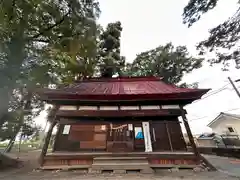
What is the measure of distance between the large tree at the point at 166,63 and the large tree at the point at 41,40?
12603 mm

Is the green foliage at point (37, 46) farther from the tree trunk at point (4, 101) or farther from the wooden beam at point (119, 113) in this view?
the wooden beam at point (119, 113)

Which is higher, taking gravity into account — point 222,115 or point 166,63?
point 166,63

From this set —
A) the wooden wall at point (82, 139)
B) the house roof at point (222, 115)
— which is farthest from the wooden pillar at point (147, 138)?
the house roof at point (222, 115)

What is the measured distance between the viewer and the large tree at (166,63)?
62.5 feet

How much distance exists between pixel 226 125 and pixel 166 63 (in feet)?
36.4

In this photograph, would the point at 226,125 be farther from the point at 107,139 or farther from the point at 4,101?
the point at 4,101

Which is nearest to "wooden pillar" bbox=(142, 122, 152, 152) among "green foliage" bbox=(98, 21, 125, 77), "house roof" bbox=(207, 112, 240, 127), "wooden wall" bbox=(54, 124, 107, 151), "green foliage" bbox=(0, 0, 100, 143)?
"wooden wall" bbox=(54, 124, 107, 151)

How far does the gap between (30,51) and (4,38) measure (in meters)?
1.36

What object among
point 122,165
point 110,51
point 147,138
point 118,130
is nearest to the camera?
point 122,165

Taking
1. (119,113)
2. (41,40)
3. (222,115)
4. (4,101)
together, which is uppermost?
(41,40)

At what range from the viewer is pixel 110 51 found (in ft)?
55.5

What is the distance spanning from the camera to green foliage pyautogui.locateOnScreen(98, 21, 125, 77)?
16125mm

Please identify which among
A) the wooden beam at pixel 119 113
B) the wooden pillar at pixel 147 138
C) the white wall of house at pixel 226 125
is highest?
the white wall of house at pixel 226 125

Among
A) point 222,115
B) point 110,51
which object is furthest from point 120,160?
point 222,115
